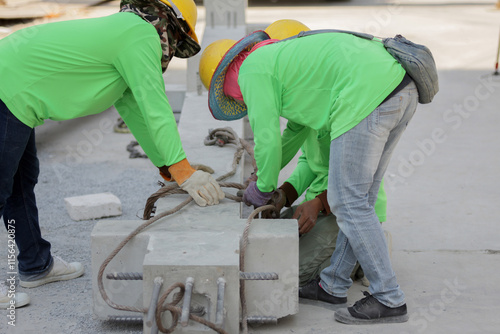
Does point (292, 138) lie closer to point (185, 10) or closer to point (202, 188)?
point (202, 188)

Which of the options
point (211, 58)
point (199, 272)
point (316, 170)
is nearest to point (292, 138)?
point (316, 170)

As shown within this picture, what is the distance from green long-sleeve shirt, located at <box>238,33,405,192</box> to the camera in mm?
2727

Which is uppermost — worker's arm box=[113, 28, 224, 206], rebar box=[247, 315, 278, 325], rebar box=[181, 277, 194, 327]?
worker's arm box=[113, 28, 224, 206]

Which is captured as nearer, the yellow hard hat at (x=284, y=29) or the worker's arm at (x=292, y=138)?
the worker's arm at (x=292, y=138)

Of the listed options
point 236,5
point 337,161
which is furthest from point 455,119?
point 337,161

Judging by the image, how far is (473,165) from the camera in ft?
18.1

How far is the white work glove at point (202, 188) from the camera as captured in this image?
10.2 ft

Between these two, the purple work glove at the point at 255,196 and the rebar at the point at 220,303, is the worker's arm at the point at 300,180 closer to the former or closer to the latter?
the purple work glove at the point at 255,196

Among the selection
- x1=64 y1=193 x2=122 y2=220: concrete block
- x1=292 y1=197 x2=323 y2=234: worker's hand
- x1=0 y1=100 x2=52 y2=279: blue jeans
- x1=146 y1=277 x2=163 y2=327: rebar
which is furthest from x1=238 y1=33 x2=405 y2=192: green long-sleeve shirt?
x1=64 y1=193 x2=122 y2=220: concrete block

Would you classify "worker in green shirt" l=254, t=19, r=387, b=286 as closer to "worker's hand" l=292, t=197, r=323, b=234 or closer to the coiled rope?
"worker's hand" l=292, t=197, r=323, b=234

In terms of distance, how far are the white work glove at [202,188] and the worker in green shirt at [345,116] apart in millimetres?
229

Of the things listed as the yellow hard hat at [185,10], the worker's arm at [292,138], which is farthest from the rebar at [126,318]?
the yellow hard hat at [185,10]

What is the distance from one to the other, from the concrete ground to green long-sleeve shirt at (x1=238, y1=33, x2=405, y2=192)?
3.00 feet

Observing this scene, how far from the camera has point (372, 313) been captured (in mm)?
2916
